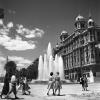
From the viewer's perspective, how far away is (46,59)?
60031 millimetres

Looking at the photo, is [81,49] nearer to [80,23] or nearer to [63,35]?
[80,23]

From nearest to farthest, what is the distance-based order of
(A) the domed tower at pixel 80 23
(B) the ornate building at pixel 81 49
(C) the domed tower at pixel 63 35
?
(B) the ornate building at pixel 81 49 < (A) the domed tower at pixel 80 23 < (C) the domed tower at pixel 63 35

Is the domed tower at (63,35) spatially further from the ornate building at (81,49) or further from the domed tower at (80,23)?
the domed tower at (80,23)

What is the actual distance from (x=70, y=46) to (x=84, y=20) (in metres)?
14.6

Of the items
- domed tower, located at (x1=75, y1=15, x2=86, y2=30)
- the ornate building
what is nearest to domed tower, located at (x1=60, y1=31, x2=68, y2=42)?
the ornate building

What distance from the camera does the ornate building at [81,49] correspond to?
7475cm

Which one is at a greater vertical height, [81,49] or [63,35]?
[63,35]

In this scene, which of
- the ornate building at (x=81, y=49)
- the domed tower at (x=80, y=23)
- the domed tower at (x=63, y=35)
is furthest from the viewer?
the domed tower at (x=63, y=35)

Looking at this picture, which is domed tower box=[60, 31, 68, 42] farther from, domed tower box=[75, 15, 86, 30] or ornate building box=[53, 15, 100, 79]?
domed tower box=[75, 15, 86, 30]

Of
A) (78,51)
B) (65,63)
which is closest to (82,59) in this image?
(78,51)

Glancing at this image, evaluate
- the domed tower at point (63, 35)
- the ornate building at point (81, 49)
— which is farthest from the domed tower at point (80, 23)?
the domed tower at point (63, 35)

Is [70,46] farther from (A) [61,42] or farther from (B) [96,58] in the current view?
(B) [96,58]

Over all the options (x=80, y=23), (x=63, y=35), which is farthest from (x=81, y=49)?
(x=63, y=35)

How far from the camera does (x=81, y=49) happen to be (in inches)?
3354
